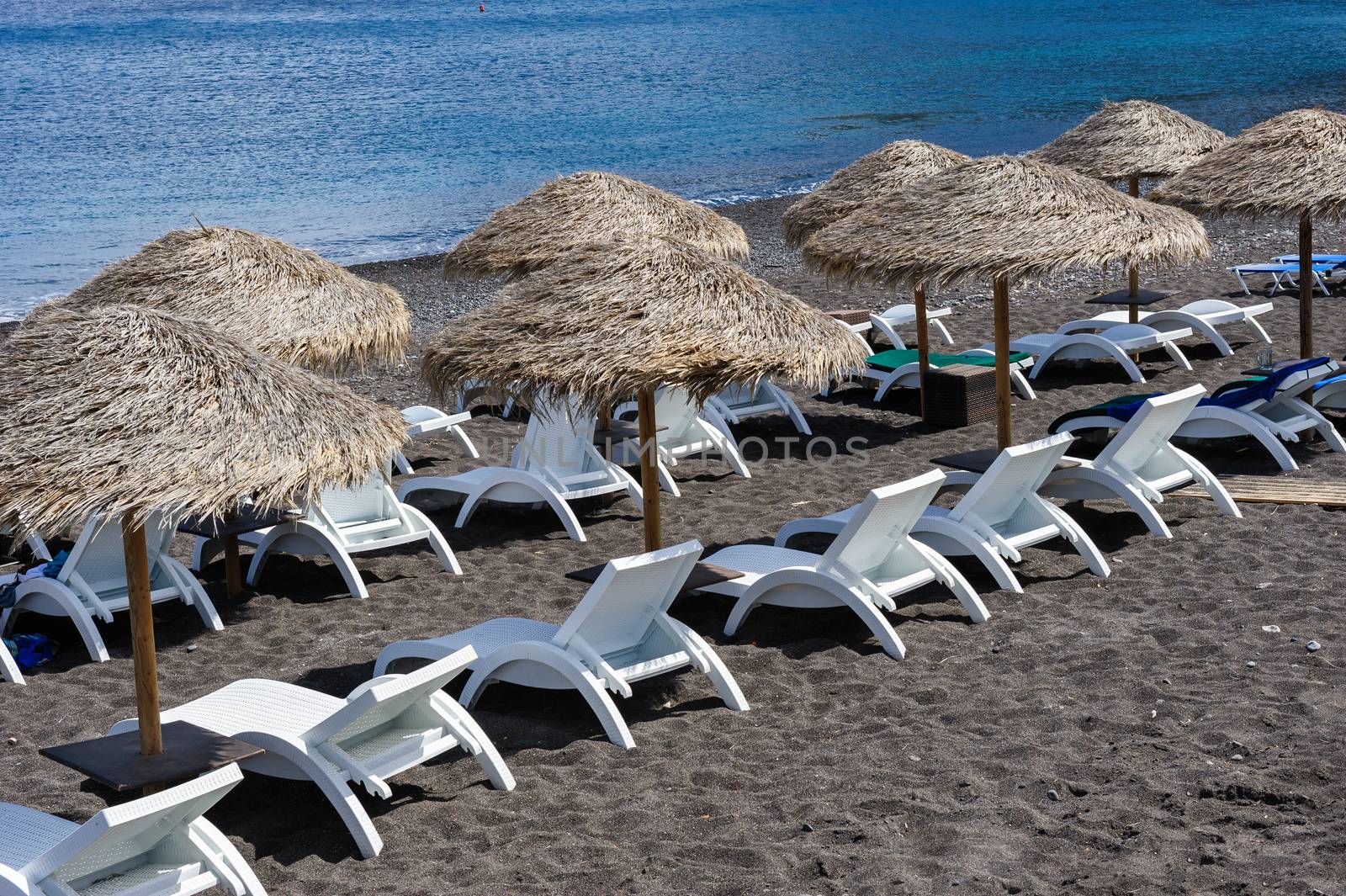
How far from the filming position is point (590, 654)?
4.91 metres

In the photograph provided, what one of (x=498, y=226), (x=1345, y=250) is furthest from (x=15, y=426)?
(x=1345, y=250)

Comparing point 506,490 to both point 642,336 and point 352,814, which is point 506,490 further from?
point 352,814

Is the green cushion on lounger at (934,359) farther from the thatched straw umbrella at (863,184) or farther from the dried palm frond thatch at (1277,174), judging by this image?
the dried palm frond thatch at (1277,174)

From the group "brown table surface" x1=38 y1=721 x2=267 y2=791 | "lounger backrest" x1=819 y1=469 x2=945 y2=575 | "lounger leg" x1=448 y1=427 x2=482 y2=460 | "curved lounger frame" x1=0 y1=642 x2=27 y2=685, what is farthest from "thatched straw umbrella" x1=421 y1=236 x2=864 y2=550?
"lounger leg" x1=448 y1=427 x2=482 y2=460

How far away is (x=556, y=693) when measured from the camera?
5359 millimetres

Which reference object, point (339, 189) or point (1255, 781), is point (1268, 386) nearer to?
point (1255, 781)

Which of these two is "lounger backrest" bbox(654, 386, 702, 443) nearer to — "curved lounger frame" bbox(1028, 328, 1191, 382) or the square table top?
"curved lounger frame" bbox(1028, 328, 1191, 382)

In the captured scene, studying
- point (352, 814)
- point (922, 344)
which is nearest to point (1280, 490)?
point (922, 344)

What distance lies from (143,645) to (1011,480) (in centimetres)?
396

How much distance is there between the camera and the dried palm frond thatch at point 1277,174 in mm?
8680

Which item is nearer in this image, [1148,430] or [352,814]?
[352,814]

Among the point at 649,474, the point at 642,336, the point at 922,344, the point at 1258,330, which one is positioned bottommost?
the point at 1258,330

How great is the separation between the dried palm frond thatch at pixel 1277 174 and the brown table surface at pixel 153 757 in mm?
7526

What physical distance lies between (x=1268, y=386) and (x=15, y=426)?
23.6 ft
